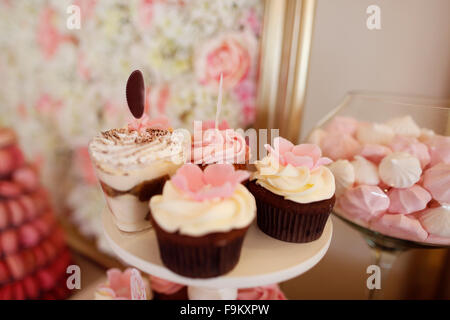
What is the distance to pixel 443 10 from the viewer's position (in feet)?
2.78

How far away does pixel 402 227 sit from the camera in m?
0.66

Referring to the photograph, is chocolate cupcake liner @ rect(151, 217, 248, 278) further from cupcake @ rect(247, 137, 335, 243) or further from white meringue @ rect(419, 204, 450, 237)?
white meringue @ rect(419, 204, 450, 237)

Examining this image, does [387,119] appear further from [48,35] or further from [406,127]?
[48,35]

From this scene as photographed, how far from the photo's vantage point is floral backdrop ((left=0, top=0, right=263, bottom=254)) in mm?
979

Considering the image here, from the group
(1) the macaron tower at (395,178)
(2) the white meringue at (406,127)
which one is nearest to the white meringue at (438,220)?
A: (1) the macaron tower at (395,178)

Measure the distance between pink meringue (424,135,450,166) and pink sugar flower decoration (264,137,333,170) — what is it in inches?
10.9

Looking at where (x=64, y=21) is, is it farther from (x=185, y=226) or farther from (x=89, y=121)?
(x=185, y=226)

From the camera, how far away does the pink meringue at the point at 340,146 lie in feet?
2.52

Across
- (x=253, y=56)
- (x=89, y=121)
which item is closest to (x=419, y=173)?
(x=253, y=56)

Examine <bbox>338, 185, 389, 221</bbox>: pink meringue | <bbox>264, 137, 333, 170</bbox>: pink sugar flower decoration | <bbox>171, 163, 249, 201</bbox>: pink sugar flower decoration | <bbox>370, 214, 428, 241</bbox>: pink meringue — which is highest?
<bbox>264, 137, 333, 170</bbox>: pink sugar flower decoration

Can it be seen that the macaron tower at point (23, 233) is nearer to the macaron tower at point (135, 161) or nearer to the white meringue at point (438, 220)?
the macaron tower at point (135, 161)

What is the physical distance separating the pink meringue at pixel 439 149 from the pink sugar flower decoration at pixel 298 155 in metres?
0.28

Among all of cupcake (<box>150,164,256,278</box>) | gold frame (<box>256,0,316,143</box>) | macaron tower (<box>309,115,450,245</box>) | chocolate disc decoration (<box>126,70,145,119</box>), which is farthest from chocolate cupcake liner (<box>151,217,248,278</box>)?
gold frame (<box>256,0,316,143</box>)

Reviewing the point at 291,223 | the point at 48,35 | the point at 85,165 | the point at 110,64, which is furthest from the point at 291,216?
the point at 48,35
